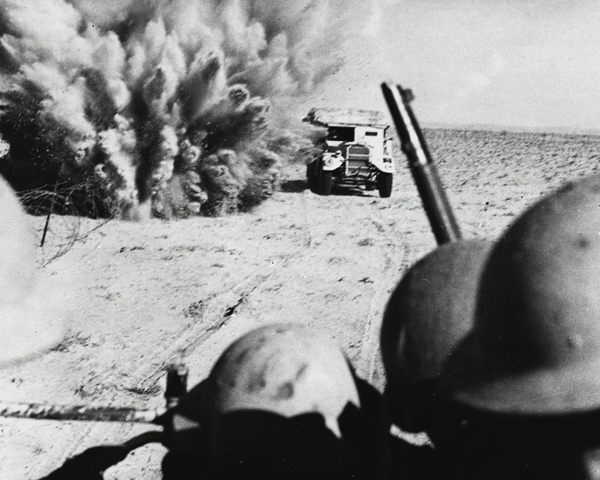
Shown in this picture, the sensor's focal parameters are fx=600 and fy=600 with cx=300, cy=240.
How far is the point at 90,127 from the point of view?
7.64 meters

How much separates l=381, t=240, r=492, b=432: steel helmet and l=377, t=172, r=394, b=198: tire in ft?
23.8

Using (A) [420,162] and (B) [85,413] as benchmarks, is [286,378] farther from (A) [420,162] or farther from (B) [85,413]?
(A) [420,162]

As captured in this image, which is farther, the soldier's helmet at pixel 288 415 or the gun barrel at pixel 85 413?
the gun barrel at pixel 85 413

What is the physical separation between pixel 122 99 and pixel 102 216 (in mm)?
1548

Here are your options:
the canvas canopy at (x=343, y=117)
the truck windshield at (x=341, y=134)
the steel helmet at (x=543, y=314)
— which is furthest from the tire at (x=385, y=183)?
the steel helmet at (x=543, y=314)

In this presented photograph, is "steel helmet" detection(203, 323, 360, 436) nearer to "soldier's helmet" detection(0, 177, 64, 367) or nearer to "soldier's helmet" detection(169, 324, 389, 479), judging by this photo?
"soldier's helmet" detection(169, 324, 389, 479)

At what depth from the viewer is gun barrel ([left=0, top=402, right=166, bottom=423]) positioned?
7.83ft

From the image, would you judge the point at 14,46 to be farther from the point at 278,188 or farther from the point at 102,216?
the point at 278,188

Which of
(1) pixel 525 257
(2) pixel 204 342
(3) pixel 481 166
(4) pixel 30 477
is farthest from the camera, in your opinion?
(3) pixel 481 166

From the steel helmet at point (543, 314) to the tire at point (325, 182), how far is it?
7864 mm

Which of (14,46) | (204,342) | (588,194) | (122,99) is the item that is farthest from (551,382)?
(14,46)

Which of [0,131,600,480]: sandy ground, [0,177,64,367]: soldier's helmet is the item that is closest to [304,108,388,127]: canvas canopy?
[0,131,600,480]: sandy ground

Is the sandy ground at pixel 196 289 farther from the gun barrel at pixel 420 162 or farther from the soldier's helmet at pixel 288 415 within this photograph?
the gun barrel at pixel 420 162

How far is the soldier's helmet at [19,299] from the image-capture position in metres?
3.77
